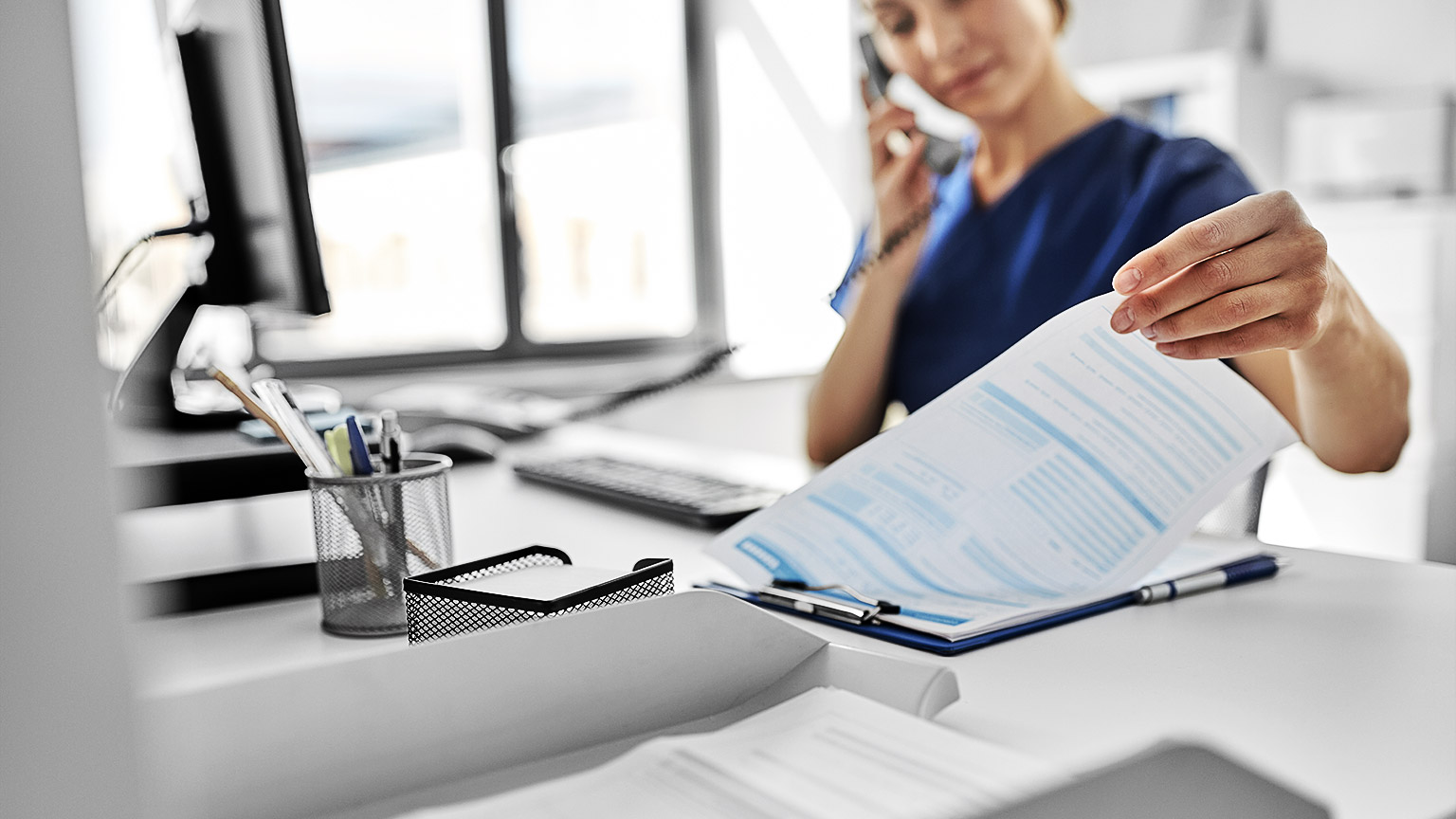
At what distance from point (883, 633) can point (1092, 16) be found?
338 centimetres

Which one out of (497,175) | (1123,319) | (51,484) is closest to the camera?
(51,484)

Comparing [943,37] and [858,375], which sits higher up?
[943,37]

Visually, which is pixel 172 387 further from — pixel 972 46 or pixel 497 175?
pixel 497 175

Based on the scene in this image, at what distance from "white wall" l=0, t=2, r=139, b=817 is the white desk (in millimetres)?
238

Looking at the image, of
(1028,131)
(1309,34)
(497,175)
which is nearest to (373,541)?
(1028,131)

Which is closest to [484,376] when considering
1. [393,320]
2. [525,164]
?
[393,320]

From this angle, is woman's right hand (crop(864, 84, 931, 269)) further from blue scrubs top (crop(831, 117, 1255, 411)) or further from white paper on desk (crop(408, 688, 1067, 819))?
white paper on desk (crop(408, 688, 1067, 819))

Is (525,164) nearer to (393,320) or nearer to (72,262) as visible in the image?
(393,320)

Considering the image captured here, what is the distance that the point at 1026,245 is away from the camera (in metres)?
1.54

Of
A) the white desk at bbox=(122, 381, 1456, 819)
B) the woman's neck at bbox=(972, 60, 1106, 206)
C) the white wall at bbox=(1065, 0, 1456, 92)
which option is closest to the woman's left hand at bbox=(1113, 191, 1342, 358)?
the white desk at bbox=(122, 381, 1456, 819)

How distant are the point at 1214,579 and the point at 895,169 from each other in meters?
0.83

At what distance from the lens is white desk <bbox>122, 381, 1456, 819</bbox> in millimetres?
482

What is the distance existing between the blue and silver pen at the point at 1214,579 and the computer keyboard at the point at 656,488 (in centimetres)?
39

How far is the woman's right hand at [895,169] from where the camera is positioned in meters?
1.41
